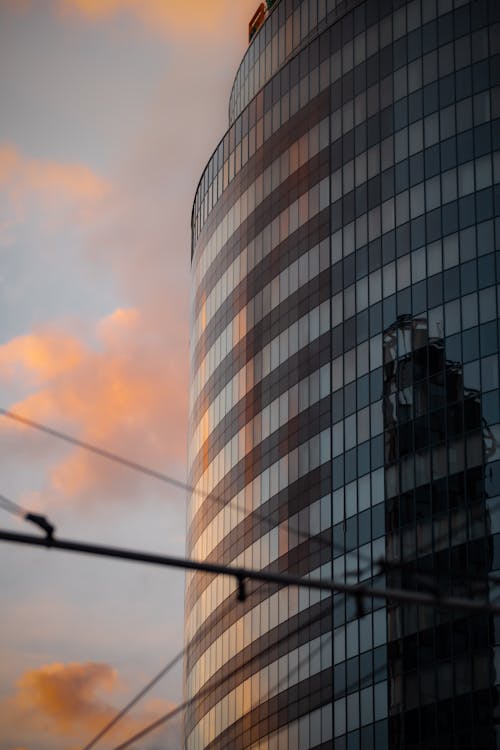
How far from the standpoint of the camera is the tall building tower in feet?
251

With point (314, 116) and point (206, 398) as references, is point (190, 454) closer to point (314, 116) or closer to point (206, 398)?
point (206, 398)

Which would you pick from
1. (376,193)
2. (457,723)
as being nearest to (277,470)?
(376,193)

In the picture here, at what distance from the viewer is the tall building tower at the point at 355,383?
7656 cm

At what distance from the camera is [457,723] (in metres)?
72.4

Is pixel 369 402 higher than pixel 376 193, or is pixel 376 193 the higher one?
pixel 376 193

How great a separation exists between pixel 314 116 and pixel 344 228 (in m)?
9.70

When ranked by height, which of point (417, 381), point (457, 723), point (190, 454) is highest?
point (190, 454)

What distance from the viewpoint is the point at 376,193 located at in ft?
288

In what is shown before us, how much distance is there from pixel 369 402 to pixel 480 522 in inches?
493

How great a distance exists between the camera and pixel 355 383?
86250 millimetres

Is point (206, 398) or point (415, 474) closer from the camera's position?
point (415, 474)

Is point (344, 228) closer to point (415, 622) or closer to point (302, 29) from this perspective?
point (302, 29)

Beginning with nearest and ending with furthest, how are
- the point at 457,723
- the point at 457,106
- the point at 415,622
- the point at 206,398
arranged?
1. the point at 457,723
2. the point at 415,622
3. the point at 457,106
4. the point at 206,398

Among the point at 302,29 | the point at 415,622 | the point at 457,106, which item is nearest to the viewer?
the point at 415,622
